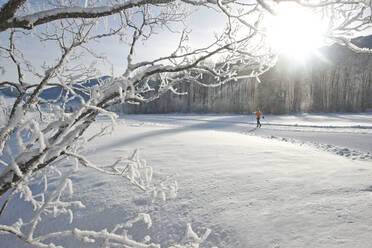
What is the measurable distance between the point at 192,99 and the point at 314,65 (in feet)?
57.2

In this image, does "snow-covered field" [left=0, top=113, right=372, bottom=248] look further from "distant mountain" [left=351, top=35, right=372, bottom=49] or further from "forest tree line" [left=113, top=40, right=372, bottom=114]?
"distant mountain" [left=351, top=35, right=372, bottom=49]

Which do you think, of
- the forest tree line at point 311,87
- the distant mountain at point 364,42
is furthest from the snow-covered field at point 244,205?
the distant mountain at point 364,42

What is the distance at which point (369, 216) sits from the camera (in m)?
1.81

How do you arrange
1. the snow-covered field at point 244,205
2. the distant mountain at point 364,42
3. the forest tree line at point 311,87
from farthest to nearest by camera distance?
the distant mountain at point 364,42, the forest tree line at point 311,87, the snow-covered field at point 244,205

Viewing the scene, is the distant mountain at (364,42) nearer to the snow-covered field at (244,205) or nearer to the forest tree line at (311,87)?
the forest tree line at (311,87)

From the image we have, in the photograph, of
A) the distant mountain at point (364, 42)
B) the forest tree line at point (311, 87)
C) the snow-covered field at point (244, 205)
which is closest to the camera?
the snow-covered field at point (244, 205)

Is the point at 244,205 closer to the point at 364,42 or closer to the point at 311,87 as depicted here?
the point at 311,87

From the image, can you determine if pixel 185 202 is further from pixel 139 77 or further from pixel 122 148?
pixel 122 148

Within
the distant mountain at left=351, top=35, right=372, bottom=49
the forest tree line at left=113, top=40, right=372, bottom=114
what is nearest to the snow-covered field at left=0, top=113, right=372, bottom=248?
the forest tree line at left=113, top=40, right=372, bottom=114

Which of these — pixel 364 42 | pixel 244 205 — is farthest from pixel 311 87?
pixel 244 205

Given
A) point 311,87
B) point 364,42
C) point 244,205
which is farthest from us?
point 364,42

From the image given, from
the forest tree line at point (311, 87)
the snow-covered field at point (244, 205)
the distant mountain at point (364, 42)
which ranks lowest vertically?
the snow-covered field at point (244, 205)

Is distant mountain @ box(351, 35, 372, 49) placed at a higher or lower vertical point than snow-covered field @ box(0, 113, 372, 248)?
higher

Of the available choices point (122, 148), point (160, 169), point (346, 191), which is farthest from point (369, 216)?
point (122, 148)
